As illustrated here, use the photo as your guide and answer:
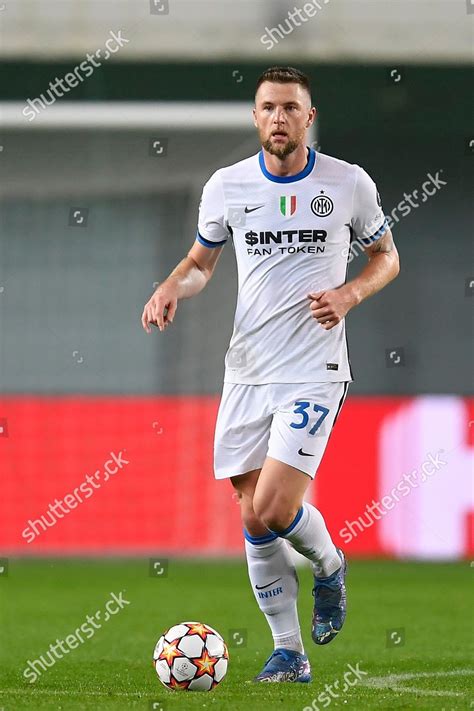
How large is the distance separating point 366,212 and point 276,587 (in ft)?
5.06

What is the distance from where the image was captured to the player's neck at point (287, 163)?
5514 mm

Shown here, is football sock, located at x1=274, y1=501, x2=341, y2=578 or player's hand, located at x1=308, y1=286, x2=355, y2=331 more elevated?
player's hand, located at x1=308, y1=286, x2=355, y2=331

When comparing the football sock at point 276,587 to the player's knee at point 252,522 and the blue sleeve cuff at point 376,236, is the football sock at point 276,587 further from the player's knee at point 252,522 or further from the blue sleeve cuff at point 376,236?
the blue sleeve cuff at point 376,236

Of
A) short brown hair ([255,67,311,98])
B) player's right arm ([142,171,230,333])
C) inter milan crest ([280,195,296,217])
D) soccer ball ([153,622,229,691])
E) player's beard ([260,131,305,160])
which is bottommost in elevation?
soccer ball ([153,622,229,691])

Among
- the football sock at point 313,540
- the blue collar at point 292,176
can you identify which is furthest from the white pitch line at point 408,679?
the blue collar at point 292,176

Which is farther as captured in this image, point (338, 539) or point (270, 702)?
point (338, 539)

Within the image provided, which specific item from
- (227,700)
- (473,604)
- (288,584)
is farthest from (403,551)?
(227,700)

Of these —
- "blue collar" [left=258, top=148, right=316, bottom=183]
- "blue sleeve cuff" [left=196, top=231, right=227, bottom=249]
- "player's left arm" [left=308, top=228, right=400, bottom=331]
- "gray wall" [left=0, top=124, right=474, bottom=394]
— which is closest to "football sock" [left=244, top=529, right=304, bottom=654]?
"player's left arm" [left=308, top=228, right=400, bottom=331]

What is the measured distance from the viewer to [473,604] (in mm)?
9242

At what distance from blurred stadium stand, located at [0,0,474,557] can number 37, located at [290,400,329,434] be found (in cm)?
647

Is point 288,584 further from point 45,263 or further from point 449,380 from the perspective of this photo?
point 449,380

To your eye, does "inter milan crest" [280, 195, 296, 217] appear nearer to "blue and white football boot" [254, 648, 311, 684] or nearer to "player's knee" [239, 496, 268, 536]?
"player's knee" [239, 496, 268, 536]

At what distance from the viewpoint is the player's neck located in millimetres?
5514

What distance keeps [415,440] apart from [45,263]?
11.9ft
